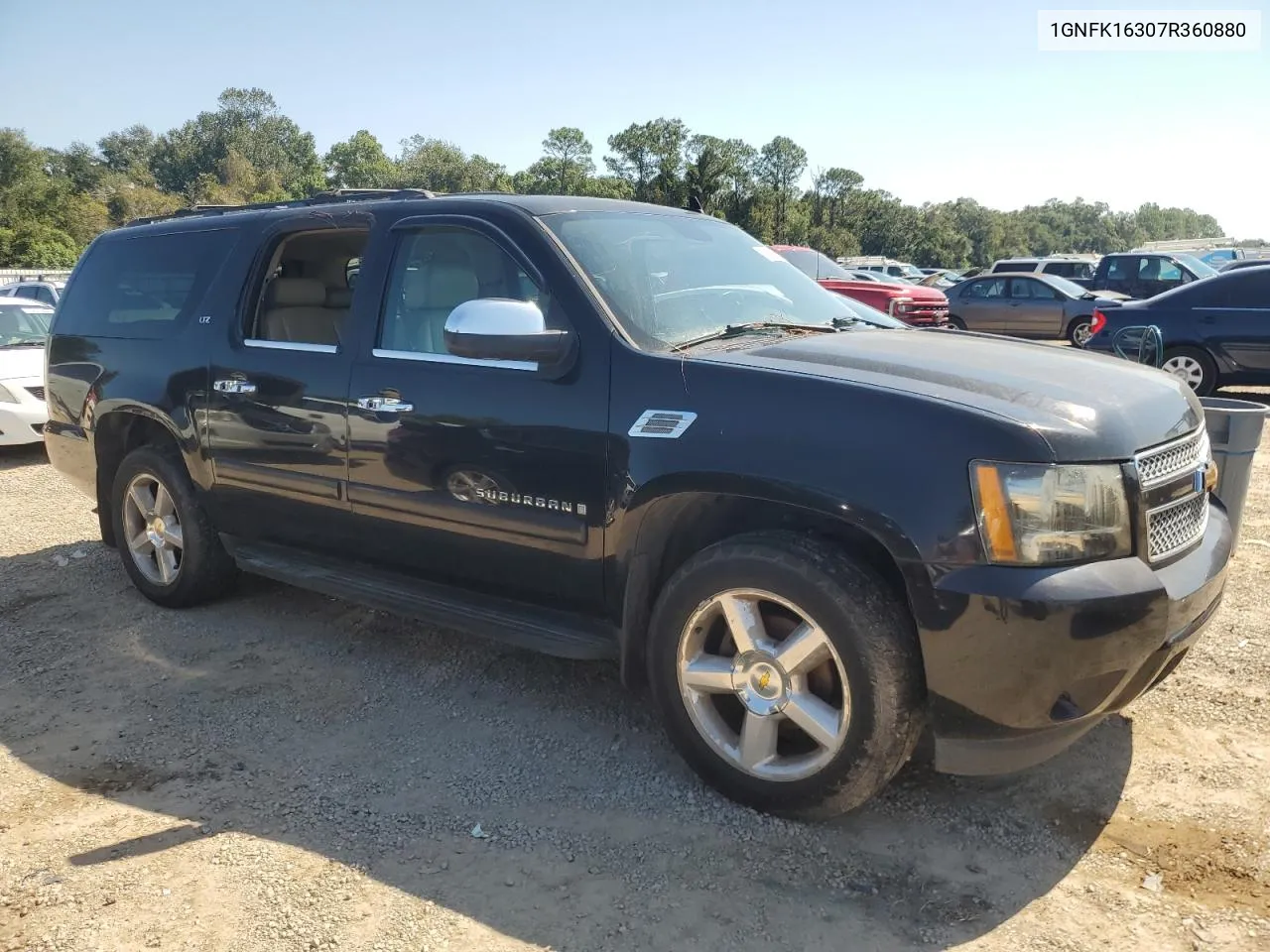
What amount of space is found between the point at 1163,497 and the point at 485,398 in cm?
213

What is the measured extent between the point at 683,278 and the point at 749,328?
341 mm

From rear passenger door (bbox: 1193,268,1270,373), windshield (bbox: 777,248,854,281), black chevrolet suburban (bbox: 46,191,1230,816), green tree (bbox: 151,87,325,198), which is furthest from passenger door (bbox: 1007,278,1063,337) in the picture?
green tree (bbox: 151,87,325,198)

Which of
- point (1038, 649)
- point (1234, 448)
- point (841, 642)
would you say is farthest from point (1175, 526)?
point (1234, 448)

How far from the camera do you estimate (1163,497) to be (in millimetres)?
2756

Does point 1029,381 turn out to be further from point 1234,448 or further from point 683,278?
point 1234,448

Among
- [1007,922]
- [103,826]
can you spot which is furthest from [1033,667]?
[103,826]

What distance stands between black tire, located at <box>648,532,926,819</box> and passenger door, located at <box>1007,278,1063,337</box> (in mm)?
16671

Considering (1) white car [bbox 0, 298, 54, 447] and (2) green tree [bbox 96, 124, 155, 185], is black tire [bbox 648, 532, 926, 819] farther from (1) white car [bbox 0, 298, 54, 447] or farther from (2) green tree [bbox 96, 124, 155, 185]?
(2) green tree [bbox 96, 124, 155, 185]

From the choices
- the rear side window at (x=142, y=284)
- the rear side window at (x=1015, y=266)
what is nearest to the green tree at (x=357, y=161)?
the rear side window at (x=1015, y=266)

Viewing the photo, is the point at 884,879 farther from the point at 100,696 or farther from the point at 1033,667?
the point at 100,696

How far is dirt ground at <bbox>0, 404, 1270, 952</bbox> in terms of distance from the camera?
8.37 ft

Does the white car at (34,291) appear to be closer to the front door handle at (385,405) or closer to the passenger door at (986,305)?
the front door handle at (385,405)

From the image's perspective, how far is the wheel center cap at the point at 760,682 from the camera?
113 inches

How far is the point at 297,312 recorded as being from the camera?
4516 millimetres
